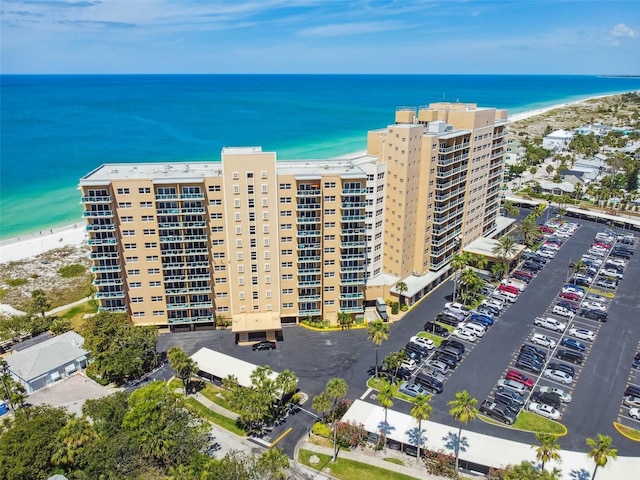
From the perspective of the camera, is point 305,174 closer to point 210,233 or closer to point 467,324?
point 210,233

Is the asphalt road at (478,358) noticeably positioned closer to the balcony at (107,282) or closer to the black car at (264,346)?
the black car at (264,346)

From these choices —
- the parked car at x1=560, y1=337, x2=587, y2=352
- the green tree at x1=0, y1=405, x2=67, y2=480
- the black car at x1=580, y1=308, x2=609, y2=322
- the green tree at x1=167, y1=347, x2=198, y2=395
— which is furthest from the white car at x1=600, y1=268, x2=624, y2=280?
the green tree at x1=0, y1=405, x2=67, y2=480

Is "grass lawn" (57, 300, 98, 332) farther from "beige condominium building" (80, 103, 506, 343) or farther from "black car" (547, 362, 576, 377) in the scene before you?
"black car" (547, 362, 576, 377)

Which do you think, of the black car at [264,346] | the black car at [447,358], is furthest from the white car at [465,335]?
the black car at [264,346]

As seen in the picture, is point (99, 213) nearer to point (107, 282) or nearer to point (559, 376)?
point (107, 282)

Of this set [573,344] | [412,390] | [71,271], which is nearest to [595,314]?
[573,344]

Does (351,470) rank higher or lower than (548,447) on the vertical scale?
lower
